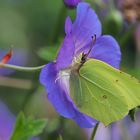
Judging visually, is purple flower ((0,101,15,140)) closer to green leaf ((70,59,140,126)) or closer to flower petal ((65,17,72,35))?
green leaf ((70,59,140,126))

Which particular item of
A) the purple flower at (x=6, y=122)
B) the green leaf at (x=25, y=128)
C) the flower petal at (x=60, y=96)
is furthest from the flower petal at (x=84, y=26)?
the purple flower at (x=6, y=122)

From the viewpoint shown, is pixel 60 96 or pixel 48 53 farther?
pixel 48 53

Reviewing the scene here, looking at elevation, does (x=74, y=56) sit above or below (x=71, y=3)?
below

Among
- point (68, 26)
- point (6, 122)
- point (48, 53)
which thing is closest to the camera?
point (68, 26)

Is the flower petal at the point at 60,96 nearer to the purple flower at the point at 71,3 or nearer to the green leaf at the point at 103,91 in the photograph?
the green leaf at the point at 103,91

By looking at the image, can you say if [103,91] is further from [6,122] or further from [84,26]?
[6,122]

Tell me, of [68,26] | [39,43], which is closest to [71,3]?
[68,26]

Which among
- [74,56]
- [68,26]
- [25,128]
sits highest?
[68,26]

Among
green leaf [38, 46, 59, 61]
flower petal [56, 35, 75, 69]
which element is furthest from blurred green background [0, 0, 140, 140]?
flower petal [56, 35, 75, 69]
